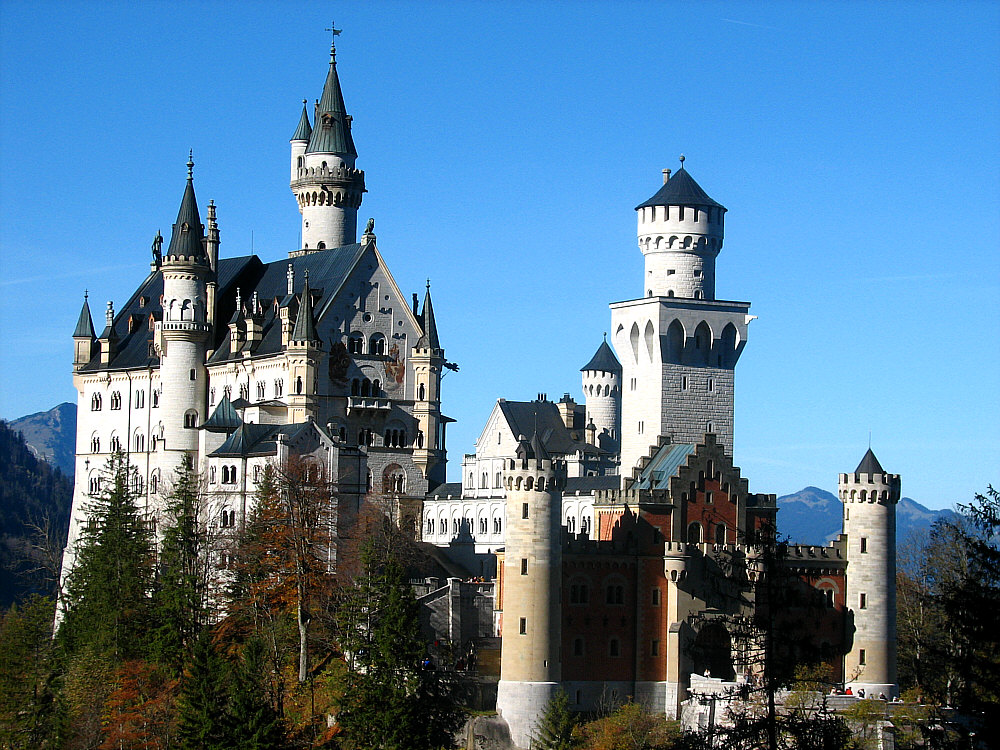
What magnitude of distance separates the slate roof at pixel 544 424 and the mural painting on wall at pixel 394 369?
825cm

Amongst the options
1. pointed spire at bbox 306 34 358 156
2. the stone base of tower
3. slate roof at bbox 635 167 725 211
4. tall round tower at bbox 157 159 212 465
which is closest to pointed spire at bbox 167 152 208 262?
tall round tower at bbox 157 159 212 465

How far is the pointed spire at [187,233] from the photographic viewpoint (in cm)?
11488

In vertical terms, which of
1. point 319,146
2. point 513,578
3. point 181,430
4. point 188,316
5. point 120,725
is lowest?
point 120,725

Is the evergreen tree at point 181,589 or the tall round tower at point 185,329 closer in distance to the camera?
the evergreen tree at point 181,589

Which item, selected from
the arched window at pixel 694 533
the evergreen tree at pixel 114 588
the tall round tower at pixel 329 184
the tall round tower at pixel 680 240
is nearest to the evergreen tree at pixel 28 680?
the evergreen tree at pixel 114 588

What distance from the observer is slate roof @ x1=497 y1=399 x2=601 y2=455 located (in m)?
117

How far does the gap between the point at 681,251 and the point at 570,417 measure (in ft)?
108

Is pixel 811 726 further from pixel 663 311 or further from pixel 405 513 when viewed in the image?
pixel 405 513

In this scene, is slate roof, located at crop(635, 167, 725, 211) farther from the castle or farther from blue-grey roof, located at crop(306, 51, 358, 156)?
blue-grey roof, located at crop(306, 51, 358, 156)

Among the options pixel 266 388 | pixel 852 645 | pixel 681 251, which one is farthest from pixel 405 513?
pixel 852 645

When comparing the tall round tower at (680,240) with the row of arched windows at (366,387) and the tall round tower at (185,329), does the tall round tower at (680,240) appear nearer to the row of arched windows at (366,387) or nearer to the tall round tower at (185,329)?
the row of arched windows at (366,387)

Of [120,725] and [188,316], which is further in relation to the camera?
[188,316]

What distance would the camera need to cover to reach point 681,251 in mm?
91250

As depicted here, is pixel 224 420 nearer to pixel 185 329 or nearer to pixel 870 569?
pixel 185 329
